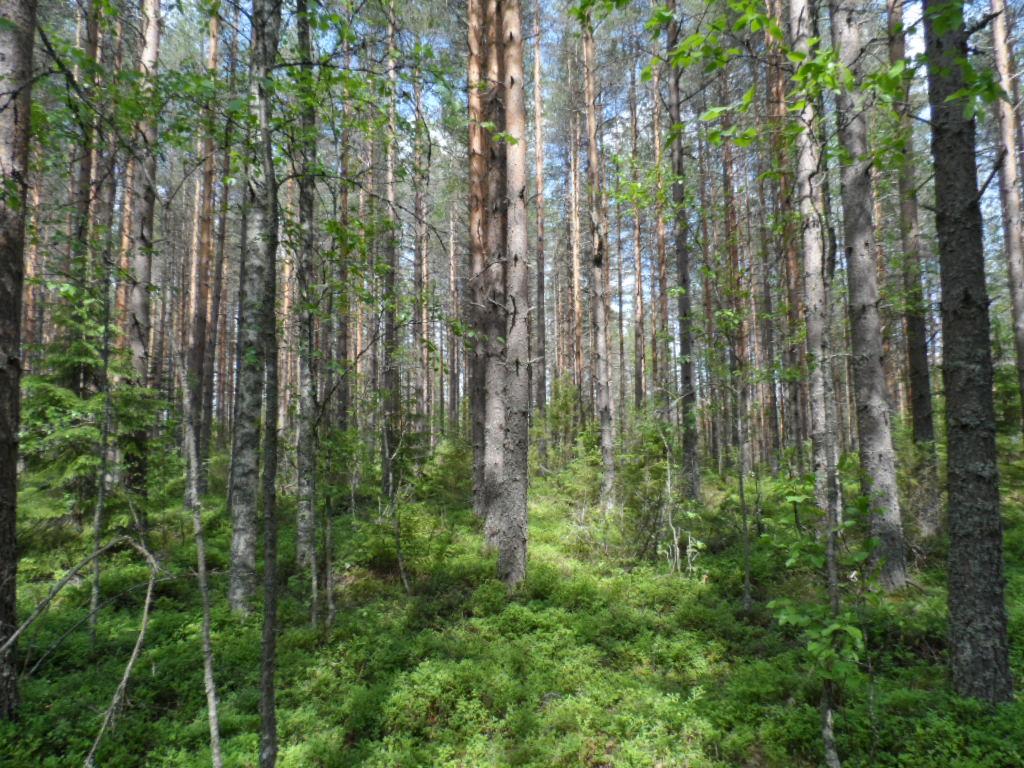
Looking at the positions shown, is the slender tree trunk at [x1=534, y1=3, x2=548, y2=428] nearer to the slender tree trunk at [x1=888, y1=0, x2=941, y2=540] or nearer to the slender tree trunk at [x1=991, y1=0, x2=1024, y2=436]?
the slender tree trunk at [x1=888, y1=0, x2=941, y2=540]

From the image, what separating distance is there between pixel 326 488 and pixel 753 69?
1618 cm

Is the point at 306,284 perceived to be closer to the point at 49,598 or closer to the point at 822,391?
the point at 49,598

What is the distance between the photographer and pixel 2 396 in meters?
3.47

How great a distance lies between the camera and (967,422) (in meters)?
3.73

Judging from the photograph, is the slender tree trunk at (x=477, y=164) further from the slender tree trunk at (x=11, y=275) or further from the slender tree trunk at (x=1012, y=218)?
the slender tree trunk at (x=1012, y=218)

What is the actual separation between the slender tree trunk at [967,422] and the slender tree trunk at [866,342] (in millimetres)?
2286

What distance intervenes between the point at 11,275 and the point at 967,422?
24.3ft

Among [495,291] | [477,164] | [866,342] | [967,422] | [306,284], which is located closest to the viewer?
[967,422]

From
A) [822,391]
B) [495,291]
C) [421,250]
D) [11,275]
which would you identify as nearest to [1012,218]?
[822,391]

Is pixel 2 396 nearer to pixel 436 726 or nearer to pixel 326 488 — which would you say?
pixel 326 488

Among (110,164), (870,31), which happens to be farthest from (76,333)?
(870,31)

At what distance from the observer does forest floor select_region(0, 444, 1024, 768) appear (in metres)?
3.65

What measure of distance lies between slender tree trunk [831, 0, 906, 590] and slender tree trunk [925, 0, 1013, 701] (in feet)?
7.50

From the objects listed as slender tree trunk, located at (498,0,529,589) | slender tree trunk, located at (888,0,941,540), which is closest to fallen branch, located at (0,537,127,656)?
slender tree trunk, located at (498,0,529,589)
